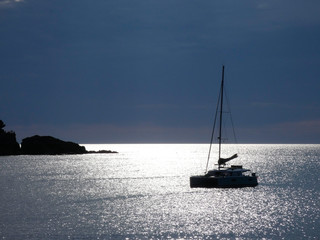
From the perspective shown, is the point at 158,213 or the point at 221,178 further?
the point at 221,178

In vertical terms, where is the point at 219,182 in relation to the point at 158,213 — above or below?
above

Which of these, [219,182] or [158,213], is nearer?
[158,213]

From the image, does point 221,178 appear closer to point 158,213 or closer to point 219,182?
point 219,182

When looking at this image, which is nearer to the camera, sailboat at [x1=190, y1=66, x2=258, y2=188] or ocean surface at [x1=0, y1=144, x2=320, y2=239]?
ocean surface at [x1=0, y1=144, x2=320, y2=239]

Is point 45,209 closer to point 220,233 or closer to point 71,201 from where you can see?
point 71,201

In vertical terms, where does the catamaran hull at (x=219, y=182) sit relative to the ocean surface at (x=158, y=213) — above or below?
above

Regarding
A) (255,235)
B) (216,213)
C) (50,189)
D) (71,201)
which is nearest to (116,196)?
(71,201)

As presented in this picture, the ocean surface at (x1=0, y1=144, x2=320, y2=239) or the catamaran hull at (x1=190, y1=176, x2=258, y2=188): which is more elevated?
the catamaran hull at (x1=190, y1=176, x2=258, y2=188)

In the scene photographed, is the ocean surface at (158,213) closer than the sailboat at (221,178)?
Yes

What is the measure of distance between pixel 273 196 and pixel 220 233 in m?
35.0

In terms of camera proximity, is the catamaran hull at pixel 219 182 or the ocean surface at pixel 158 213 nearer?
the ocean surface at pixel 158 213

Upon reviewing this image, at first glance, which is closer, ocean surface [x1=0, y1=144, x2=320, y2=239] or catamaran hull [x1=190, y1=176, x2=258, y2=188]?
ocean surface [x1=0, y1=144, x2=320, y2=239]

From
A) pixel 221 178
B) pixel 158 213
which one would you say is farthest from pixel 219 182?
pixel 158 213

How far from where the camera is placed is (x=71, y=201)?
7325cm
